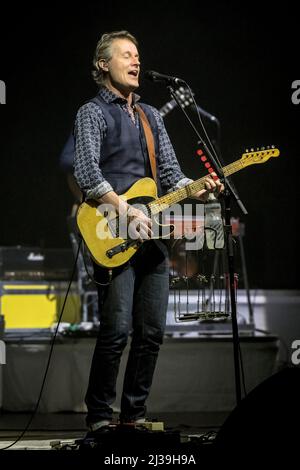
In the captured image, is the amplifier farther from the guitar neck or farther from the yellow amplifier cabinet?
the guitar neck

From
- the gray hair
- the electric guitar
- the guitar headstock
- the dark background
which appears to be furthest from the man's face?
the dark background

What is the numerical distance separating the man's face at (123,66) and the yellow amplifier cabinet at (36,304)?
102 inches

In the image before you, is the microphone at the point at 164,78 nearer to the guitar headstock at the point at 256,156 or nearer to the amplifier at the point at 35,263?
the guitar headstock at the point at 256,156

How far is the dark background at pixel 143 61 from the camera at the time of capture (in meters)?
5.32

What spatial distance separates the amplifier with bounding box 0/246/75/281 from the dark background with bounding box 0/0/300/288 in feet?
0.24

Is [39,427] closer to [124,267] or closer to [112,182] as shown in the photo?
[124,267]

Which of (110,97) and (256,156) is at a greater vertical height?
(110,97)

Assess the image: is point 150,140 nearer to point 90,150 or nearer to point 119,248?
point 90,150

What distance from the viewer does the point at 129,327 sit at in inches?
129

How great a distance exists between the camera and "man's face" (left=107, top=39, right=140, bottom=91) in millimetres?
3354

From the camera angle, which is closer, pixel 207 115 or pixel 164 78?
pixel 164 78

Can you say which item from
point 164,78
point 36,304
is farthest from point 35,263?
point 164,78

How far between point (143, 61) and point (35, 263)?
1.77m
